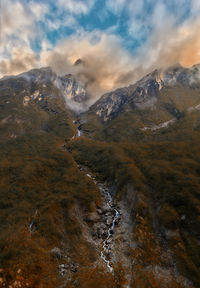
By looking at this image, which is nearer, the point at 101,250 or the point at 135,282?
the point at 135,282

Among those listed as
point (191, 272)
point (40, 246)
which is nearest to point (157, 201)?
point (191, 272)

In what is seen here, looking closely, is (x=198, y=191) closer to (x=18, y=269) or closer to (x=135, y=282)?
(x=135, y=282)

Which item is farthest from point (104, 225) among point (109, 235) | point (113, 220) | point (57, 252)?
point (57, 252)

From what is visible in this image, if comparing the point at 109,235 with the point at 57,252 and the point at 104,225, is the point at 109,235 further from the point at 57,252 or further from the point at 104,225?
the point at 57,252

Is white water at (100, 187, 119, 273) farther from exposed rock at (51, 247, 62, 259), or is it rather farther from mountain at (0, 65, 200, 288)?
exposed rock at (51, 247, 62, 259)

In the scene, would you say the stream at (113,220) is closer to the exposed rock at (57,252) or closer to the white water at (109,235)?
the white water at (109,235)

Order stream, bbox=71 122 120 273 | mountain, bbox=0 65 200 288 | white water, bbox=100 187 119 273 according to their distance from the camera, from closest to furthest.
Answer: mountain, bbox=0 65 200 288 → white water, bbox=100 187 119 273 → stream, bbox=71 122 120 273

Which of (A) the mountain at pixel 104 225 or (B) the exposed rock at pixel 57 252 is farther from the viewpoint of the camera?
(B) the exposed rock at pixel 57 252

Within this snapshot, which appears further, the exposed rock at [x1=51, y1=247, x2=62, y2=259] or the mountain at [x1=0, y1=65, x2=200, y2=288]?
the exposed rock at [x1=51, y1=247, x2=62, y2=259]

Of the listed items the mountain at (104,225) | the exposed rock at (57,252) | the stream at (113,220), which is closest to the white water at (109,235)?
the stream at (113,220)

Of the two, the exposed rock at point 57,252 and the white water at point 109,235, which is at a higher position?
the exposed rock at point 57,252

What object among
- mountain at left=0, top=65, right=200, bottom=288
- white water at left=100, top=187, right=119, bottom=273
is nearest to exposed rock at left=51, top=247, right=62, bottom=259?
mountain at left=0, top=65, right=200, bottom=288
